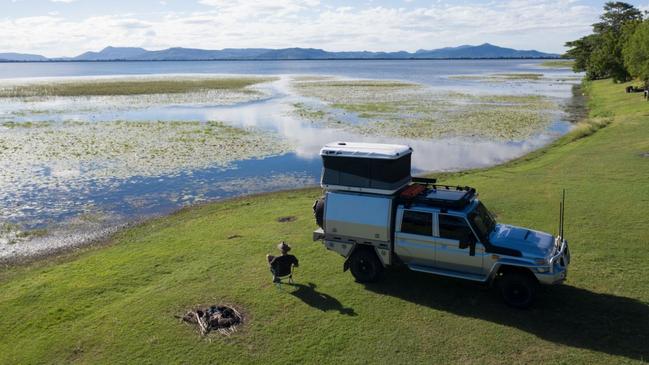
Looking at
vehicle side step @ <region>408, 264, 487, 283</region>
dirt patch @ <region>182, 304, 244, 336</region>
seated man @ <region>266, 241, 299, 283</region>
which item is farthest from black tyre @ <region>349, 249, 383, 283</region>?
dirt patch @ <region>182, 304, 244, 336</region>

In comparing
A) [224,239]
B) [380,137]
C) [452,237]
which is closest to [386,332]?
[452,237]

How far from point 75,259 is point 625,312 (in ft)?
60.4

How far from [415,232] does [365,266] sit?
1.97 meters

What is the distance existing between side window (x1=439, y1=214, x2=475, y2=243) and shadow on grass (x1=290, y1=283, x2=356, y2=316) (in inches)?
130

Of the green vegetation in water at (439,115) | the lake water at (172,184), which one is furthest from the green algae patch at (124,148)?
the green vegetation in water at (439,115)

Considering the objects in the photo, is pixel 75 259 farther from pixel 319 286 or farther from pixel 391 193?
pixel 391 193

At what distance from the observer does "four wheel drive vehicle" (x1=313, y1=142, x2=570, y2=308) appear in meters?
12.6

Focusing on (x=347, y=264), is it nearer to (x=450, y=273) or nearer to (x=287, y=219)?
(x=450, y=273)

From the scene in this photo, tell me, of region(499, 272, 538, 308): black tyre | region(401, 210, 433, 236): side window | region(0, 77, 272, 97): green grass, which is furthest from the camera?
region(0, 77, 272, 97): green grass

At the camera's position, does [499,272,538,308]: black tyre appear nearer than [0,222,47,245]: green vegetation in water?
Yes

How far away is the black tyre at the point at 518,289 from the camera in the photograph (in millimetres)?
12398

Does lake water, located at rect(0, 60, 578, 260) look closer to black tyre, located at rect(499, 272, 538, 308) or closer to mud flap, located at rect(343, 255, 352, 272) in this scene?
mud flap, located at rect(343, 255, 352, 272)

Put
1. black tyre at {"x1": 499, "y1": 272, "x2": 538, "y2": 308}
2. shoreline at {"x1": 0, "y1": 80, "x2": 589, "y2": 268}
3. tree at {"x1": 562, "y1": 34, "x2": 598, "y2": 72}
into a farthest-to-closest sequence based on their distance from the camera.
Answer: tree at {"x1": 562, "y1": 34, "x2": 598, "y2": 72}
shoreline at {"x1": 0, "y1": 80, "x2": 589, "y2": 268}
black tyre at {"x1": 499, "y1": 272, "x2": 538, "y2": 308}

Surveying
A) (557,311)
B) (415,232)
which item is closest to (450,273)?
(415,232)
